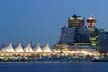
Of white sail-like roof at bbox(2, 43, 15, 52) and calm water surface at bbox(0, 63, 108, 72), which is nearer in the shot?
calm water surface at bbox(0, 63, 108, 72)

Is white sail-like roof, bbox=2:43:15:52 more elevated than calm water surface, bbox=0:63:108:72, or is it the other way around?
white sail-like roof, bbox=2:43:15:52

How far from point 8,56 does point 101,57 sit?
118 ft

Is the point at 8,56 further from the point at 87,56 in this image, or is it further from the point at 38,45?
the point at 87,56

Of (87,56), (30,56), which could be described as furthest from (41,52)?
(87,56)

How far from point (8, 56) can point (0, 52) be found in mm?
9018

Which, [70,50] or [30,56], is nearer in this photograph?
[30,56]

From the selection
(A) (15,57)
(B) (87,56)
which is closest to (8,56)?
(A) (15,57)

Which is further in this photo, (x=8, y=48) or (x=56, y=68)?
(x=8, y=48)

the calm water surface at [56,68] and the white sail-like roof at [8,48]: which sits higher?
the white sail-like roof at [8,48]

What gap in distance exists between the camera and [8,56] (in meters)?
176

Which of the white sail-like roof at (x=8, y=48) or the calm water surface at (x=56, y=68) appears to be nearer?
the calm water surface at (x=56, y=68)

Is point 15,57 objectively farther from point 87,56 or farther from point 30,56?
point 87,56

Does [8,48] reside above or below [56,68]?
above

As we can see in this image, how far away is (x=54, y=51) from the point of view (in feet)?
627
